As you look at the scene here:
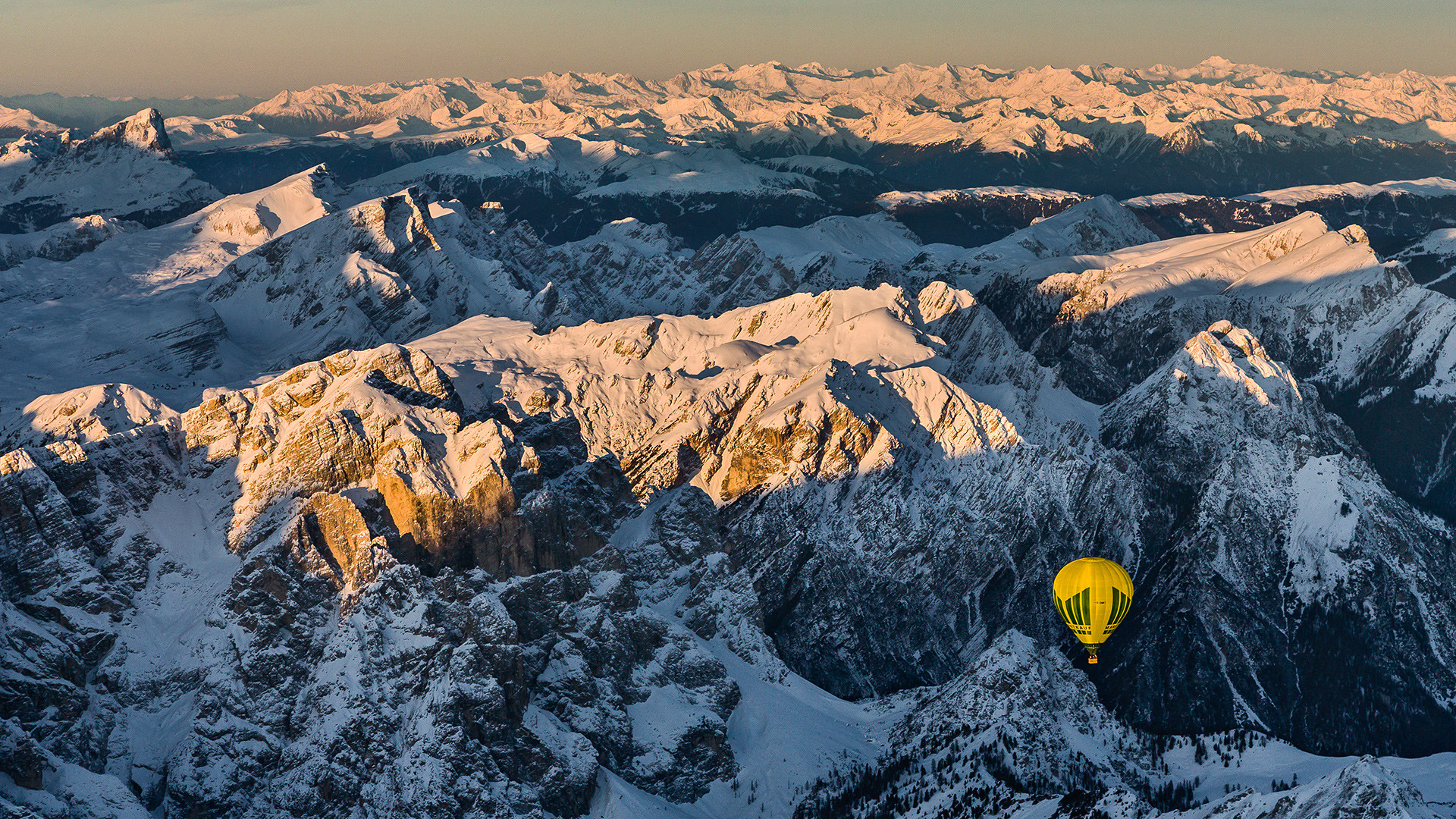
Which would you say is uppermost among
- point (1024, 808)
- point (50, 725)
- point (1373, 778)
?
point (1373, 778)

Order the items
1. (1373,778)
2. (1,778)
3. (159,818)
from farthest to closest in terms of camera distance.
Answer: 1. (159,818)
2. (1,778)
3. (1373,778)

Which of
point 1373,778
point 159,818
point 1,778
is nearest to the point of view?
point 1373,778

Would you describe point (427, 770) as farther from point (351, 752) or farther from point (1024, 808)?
point (1024, 808)

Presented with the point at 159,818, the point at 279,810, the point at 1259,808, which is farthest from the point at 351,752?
the point at 1259,808

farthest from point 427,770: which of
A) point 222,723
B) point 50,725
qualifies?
point 50,725

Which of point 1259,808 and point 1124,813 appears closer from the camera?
point 1259,808

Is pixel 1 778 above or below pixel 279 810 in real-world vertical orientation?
above

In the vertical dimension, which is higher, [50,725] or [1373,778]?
[1373,778]

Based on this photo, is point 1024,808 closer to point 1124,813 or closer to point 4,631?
point 1124,813

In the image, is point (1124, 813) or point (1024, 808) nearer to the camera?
point (1124, 813)
